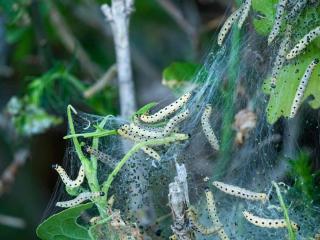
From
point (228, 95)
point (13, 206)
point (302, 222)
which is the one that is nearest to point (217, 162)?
point (228, 95)

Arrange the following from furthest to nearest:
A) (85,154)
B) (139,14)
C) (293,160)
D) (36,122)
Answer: (139,14), (36,122), (293,160), (85,154)

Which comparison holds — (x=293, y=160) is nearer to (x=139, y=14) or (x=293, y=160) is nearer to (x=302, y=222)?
(x=302, y=222)

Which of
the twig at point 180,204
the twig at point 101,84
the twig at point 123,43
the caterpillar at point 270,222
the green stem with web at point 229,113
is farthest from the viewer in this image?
the twig at point 101,84

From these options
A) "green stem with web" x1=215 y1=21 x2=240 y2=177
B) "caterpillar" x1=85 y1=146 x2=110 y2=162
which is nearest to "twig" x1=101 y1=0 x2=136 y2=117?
"green stem with web" x1=215 y1=21 x2=240 y2=177

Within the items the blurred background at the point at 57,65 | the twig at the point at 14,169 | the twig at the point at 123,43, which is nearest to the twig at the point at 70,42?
the blurred background at the point at 57,65

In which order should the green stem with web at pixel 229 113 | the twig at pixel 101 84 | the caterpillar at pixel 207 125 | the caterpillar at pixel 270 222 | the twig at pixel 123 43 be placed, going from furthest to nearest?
1. the twig at pixel 101 84
2. the twig at pixel 123 43
3. the green stem with web at pixel 229 113
4. the caterpillar at pixel 207 125
5. the caterpillar at pixel 270 222

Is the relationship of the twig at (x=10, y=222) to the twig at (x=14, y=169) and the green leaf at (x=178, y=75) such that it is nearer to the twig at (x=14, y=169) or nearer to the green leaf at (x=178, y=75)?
the twig at (x=14, y=169)
